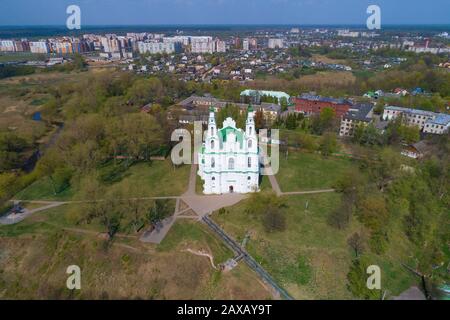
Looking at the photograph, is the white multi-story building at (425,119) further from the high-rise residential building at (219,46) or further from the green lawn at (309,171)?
the high-rise residential building at (219,46)

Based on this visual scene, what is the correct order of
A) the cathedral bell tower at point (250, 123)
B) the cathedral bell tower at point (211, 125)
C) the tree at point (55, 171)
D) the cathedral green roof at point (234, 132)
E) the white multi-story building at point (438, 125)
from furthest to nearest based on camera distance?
the white multi-story building at point (438, 125)
the tree at point (55, 171)
the cathedral green roof at point (234, 132)
the cathedral bell tower at point (211, 125)
the cathedral bell tower at point (250, 123)

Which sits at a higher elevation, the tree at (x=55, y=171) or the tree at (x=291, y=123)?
the tree at (x=291, y=123)

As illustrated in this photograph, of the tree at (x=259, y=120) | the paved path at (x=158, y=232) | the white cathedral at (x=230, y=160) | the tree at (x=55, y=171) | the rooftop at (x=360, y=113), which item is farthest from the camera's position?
the tree at (x=259, y=120)

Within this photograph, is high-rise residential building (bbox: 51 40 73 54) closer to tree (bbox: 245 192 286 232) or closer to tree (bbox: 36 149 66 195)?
tree (bbox: 36 149 66 195)

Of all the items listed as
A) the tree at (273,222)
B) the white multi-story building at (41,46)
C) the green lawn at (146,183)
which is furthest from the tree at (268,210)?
the white multi-story building at (41,46)

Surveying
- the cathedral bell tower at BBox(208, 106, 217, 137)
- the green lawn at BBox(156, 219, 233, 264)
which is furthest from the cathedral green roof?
the green lawn at BBox(156, 219, 233, 264)

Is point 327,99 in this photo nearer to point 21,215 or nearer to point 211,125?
point 211,125
